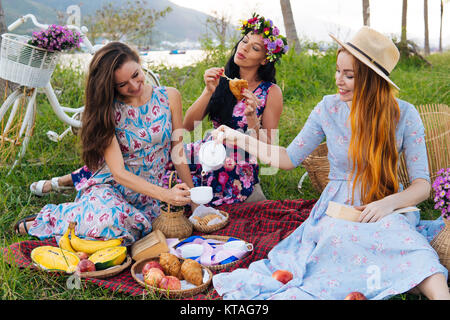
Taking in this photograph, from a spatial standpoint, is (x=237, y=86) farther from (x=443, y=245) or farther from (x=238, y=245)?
(x=443, y=245)

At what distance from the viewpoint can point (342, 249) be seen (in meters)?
2.54

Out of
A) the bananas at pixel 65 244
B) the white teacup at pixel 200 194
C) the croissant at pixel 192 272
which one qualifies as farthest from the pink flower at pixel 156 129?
the croissant at pixel 192 272

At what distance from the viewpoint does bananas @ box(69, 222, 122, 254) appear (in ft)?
9.93

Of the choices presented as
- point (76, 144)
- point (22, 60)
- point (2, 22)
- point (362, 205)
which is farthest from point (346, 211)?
point (2, 22)

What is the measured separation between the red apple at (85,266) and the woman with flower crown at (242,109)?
1.14 metres

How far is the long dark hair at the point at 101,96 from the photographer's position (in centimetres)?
309

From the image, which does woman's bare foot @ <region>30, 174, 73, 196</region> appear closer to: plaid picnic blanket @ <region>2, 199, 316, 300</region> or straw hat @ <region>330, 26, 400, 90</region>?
plaid picnic blanket @ <region>2, 199, 316, 300</region>

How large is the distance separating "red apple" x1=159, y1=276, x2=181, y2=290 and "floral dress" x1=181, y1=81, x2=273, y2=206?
4.68 ft

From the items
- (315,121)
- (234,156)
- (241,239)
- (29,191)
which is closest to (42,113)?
(29,191)

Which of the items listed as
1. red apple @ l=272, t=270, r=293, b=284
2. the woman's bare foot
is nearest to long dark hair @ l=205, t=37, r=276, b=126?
the woman's bare foot

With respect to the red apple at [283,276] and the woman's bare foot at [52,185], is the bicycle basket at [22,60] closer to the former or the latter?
the woman's bare foot at [52,185]

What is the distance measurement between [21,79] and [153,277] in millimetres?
2683
